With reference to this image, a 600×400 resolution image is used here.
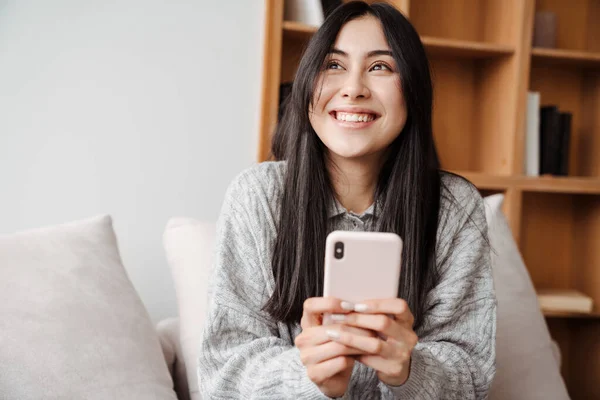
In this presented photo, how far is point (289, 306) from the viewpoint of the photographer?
43.8 inches

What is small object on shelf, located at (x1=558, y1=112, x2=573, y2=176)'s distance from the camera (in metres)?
2.32

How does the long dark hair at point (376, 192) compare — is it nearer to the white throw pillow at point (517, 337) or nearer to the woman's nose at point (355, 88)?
the woman's nose at point (355, 88)

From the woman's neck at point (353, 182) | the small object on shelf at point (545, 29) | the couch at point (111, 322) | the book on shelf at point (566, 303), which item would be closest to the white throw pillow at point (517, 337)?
the couch at point (111, 322)

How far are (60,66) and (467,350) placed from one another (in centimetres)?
132

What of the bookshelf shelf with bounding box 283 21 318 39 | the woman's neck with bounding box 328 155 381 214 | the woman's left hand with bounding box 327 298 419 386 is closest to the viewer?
the woman's left hand with bounding box 327 298 419 386

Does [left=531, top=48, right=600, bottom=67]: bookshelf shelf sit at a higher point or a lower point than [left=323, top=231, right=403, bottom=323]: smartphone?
higher

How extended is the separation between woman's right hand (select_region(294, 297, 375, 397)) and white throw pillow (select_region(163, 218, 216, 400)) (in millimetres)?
513

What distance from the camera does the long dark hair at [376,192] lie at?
114cm

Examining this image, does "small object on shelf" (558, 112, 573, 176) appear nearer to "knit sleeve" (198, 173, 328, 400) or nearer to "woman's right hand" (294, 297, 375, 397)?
"knit sleeve" (198, 173, 328, 400)

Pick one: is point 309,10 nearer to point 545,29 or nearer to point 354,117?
point 545,29

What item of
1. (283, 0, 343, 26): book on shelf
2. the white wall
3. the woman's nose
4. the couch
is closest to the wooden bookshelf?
(283, 0, 343, 26): book on shelf

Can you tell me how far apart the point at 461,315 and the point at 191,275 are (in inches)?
24.2

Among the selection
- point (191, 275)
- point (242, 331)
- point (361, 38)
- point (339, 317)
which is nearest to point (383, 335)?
point (339, 317)

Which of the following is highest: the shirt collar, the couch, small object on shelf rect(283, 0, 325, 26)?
small object on shelf rect(283, 0, 325, 26)
